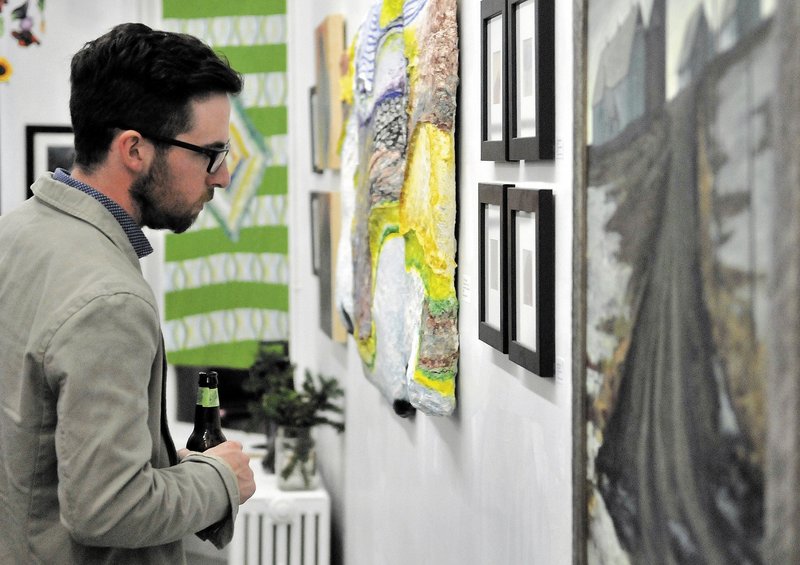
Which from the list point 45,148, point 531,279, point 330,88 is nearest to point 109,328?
point 531,279

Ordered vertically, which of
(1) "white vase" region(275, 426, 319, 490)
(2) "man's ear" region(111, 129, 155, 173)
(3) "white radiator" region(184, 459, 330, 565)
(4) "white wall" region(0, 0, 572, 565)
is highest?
(2) "man's ear" region(111, 129, 155, 173)

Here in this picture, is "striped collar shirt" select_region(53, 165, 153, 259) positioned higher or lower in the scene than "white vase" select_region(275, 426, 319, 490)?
higher

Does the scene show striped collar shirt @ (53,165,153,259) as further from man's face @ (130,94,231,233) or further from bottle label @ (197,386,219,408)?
bottle label @ (197,386,219,408)

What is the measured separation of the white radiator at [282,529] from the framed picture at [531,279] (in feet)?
7.32

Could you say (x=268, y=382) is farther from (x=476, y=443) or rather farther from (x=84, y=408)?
(x=84, y=408)

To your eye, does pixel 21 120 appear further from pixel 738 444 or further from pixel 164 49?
pixel 738 444

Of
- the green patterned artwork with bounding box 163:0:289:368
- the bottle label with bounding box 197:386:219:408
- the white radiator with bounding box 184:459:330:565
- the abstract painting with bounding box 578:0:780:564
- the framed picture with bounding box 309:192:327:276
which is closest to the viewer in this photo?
the abstract painting with bounding box 578:0:780:564

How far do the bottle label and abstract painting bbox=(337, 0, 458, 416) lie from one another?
19.8 inches

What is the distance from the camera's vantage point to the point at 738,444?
84 cm

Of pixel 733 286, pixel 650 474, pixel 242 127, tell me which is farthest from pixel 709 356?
pixel 242 127

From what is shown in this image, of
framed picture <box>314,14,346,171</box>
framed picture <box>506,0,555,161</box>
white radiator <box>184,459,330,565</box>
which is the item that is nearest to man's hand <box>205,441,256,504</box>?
framed picture <box>506,0,555,161</box>

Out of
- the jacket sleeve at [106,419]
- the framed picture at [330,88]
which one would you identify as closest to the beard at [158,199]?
the jacket sleeve at [106,419]

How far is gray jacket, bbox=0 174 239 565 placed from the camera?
1.19m

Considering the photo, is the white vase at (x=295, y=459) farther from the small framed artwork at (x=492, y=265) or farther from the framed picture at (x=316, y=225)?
the small framed artwork at (x=492, y=265)
